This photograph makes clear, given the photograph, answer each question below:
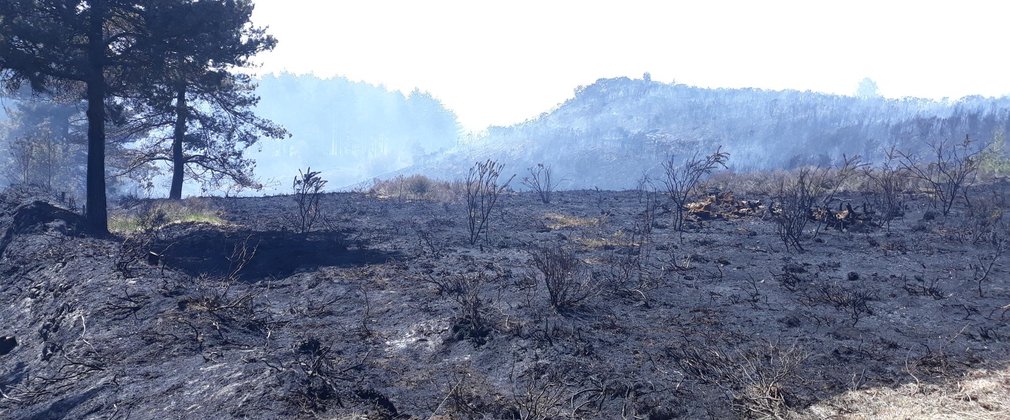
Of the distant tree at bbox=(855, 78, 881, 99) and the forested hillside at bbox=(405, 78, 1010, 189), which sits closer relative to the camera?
the forested hillside at bbox=(405, 78, 1010, 189)

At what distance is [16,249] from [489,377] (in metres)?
8.84

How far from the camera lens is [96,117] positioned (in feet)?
36.5

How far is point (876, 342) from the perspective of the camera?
5.69 m

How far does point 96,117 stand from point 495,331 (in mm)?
9419

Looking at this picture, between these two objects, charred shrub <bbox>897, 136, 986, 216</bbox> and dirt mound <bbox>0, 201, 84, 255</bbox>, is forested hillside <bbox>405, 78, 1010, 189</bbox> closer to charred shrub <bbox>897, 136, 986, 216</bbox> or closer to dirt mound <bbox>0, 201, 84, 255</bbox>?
charred shrub <bbox>897, 136, 986, 216</bbox>

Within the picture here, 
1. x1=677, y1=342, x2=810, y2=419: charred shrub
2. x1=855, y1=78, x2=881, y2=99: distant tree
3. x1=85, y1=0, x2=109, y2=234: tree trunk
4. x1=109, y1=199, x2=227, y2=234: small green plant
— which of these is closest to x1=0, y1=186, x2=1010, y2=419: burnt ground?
x1=677, y1=342, x2=810, y2=419: charred shrub

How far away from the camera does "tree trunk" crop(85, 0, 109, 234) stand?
426 inches

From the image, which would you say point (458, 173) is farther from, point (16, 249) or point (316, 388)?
point (316, 388)

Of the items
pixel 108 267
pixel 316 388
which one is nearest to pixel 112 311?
pixel 108 267

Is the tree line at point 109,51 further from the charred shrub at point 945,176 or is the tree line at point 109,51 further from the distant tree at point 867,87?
the distant tree at point 867,87

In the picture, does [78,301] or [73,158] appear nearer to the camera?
[78,301]

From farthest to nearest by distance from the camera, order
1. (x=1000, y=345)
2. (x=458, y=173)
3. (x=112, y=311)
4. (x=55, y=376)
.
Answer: (x=458, y=173) < (x=112, y=311) < (x=1000, y=345) < (x=55, y=376)

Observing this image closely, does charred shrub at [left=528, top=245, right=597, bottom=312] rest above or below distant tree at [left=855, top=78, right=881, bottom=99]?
below

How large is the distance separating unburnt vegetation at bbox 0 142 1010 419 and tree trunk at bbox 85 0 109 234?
46 cm
